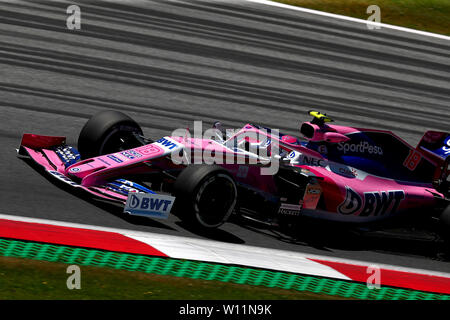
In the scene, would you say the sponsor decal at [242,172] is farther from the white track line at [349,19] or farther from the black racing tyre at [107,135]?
the white track line at [349,19]

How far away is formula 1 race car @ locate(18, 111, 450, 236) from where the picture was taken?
8156 millimetres

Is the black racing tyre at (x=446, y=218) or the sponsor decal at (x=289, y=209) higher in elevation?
the sponsor decal at (x=289, y=209)

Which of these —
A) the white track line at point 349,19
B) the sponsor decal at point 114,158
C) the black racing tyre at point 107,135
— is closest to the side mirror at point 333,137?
the black racing tyre at point 107,135

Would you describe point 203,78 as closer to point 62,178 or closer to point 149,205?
point 62,178

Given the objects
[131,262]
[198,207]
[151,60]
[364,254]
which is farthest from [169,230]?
[151,60]

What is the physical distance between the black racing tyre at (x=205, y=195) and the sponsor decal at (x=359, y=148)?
5.80 feet

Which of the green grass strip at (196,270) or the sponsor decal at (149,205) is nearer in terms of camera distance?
the green grass strip at (196,270)

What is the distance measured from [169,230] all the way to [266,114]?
6.53m

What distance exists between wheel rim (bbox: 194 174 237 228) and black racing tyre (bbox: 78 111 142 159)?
5.42 feet

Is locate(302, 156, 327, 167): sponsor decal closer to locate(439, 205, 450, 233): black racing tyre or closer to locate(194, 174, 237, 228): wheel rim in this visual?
locate(194, 174, 237, 228): wheel rim

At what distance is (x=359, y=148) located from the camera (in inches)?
372

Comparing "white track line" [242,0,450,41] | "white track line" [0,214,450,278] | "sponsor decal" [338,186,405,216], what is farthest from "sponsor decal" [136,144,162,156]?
"white track line" [242,0,450,41]

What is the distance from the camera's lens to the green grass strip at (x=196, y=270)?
268 inches

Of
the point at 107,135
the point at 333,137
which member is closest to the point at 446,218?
the point at 333,137
